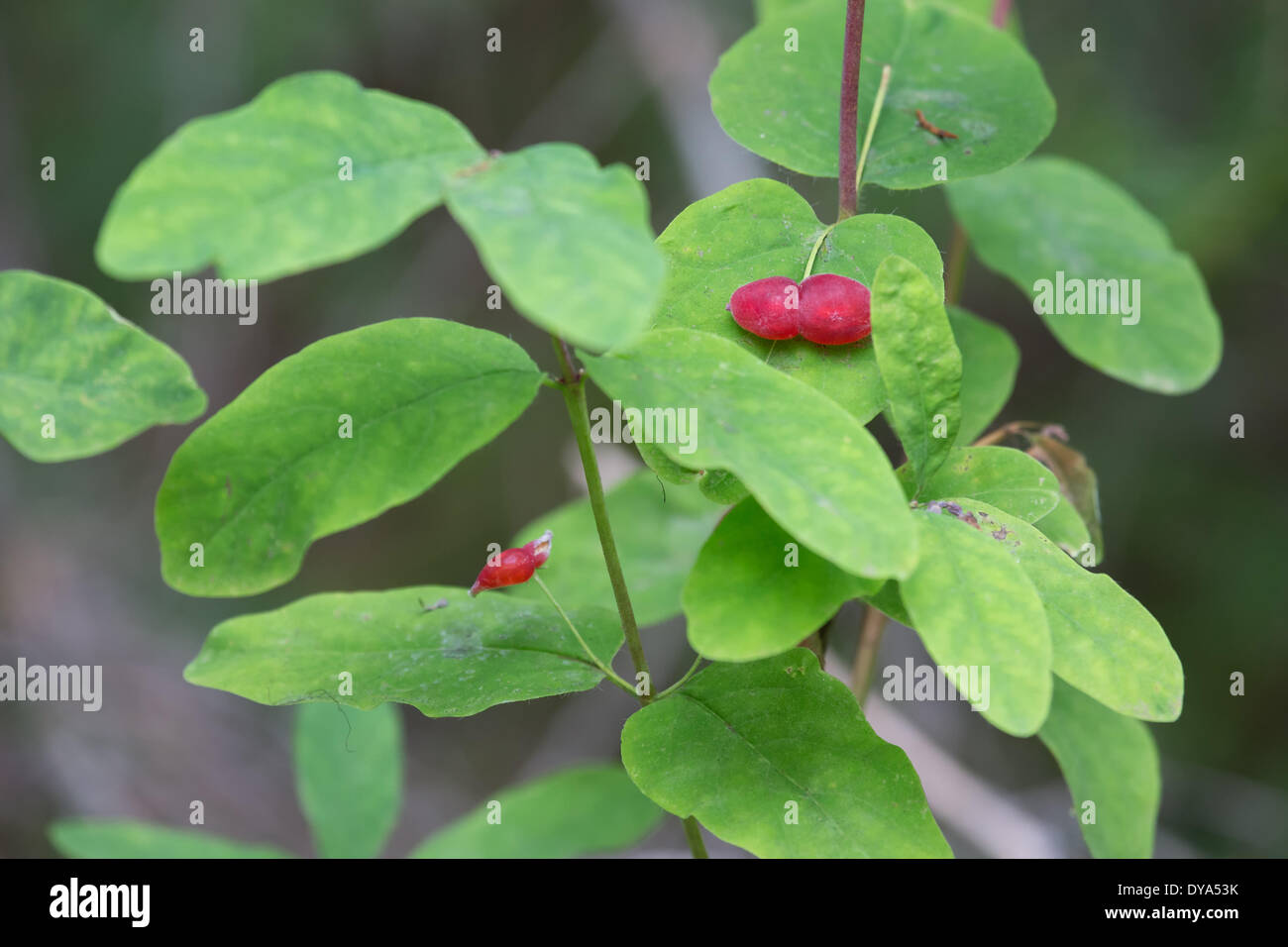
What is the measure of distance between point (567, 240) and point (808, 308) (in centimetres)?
36

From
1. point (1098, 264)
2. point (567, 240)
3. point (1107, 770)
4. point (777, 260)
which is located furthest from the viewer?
point (1098, 264)

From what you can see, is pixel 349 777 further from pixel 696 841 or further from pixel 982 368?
pixel 982 368

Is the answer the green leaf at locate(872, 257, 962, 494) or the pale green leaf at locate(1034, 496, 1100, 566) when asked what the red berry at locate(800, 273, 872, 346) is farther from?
the pale green leaf at locate(1034, 496, 1100, 566)

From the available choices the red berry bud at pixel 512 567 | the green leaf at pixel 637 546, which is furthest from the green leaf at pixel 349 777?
the red berry bud at pixel 512 567

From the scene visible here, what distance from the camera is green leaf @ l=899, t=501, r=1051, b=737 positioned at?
0.79 m

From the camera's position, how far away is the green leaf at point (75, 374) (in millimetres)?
904

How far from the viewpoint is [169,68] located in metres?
3.73

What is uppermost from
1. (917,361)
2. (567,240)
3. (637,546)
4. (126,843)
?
(567,240)

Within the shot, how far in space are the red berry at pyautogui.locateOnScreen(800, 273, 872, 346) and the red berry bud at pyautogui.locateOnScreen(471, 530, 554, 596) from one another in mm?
368

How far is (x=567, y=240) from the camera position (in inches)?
27.6

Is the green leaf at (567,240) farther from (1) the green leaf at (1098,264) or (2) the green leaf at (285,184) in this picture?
(1) the green leaf at (1098,264)

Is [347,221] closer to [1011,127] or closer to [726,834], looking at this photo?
[726,834]

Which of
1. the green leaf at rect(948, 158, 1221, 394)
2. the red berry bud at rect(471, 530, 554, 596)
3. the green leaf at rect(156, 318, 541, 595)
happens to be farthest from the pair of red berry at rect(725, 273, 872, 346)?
the green leaf at rect(948, 158, 1221, 394)

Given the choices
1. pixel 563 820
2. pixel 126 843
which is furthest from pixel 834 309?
pixel 126 843
